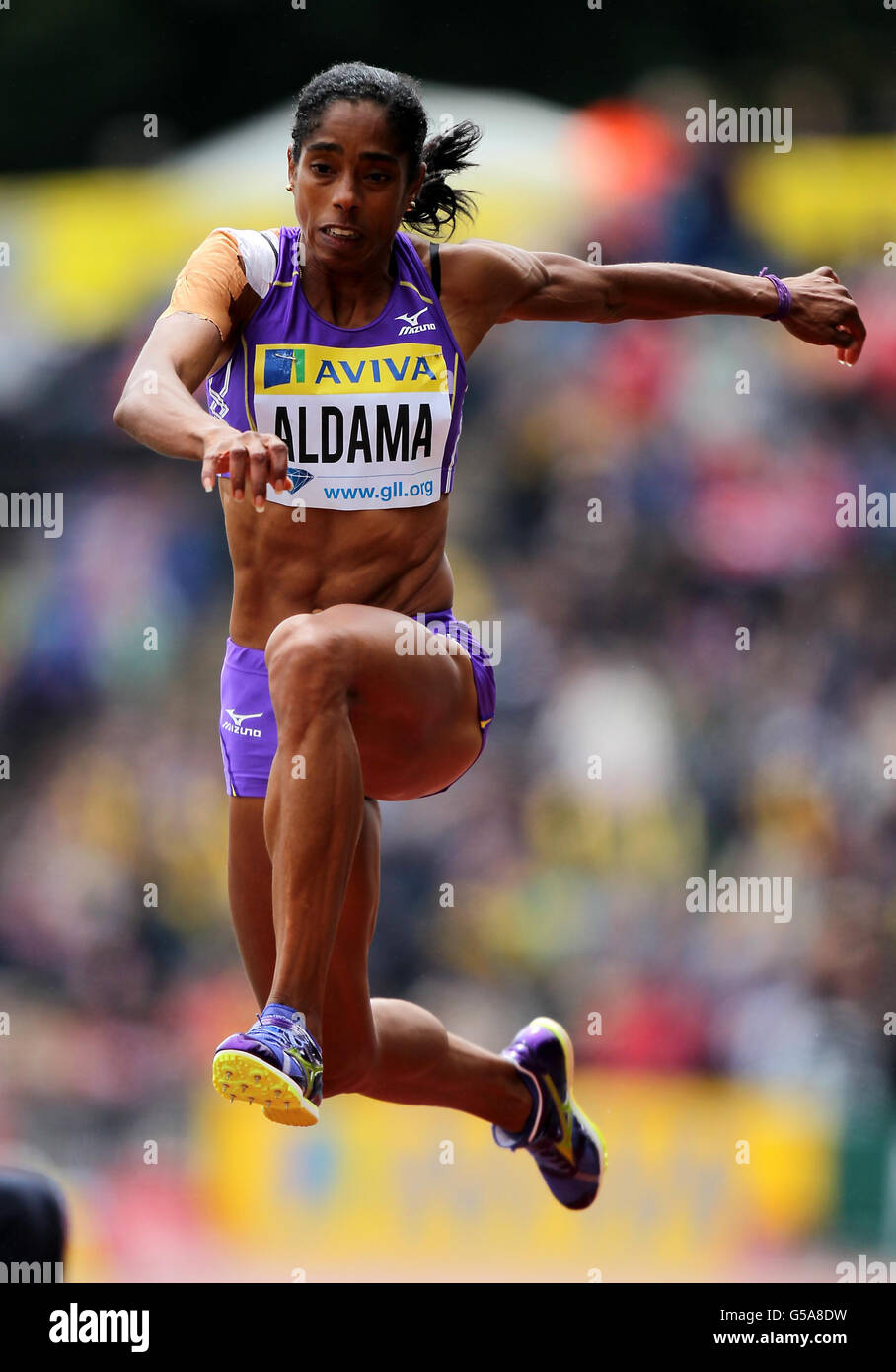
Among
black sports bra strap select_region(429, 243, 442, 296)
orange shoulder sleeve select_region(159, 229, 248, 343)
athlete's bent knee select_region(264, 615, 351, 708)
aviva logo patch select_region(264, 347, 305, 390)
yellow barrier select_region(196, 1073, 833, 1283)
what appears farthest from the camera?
yellow barrier select_region(196, 1073, 833, 1283)

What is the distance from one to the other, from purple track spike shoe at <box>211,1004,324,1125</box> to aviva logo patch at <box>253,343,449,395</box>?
1.23 m

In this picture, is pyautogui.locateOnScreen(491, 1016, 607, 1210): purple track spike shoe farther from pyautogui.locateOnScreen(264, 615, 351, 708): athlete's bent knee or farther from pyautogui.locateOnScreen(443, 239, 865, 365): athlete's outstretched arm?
pyautogui.locateOnScreen(443, 239, 865, 365): athlete's outstretched arm

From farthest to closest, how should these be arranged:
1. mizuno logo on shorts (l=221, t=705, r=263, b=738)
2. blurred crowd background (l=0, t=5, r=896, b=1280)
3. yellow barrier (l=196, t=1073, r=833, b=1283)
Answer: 1. blurred crowd background (l=0, t=5, r=896, b=1280)
2. yellow barrier (l=196, t=1073, r=833, b=1283)
3. mizuno logo on shorts (l=221, t=705, r=263, b=738)

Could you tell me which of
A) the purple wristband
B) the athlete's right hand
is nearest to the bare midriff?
the athlete's right hand

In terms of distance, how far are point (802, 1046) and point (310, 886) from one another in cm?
351

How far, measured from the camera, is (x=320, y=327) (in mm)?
3510

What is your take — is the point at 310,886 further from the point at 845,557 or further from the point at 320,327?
the point at 845,557

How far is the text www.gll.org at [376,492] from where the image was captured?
3.53 meters

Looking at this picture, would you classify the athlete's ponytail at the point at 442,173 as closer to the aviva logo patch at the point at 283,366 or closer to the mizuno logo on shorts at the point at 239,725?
the aviva logo patch at the point at 283,366

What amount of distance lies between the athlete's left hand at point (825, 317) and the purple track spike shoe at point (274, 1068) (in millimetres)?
2008

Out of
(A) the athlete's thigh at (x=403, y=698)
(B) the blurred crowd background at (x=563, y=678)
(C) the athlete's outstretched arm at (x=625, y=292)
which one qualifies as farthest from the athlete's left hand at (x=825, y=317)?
(B) the blurred crowd background at (x=563, y=678)

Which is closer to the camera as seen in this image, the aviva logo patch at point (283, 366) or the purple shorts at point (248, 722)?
the aviva logo patch at point (283, 366)

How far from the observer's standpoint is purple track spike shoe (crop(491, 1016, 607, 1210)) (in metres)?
4.29

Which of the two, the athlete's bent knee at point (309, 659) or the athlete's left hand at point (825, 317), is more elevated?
the athlete's left hand at point (825, 317)
